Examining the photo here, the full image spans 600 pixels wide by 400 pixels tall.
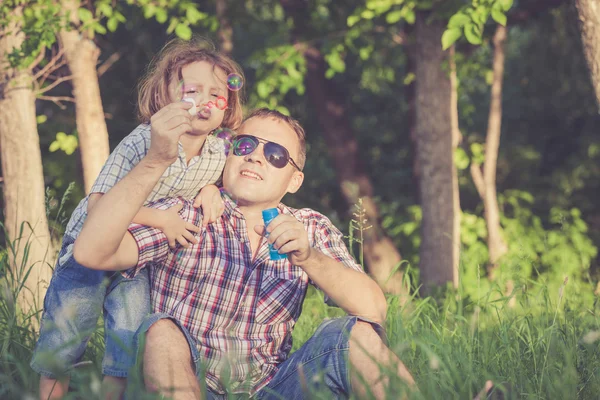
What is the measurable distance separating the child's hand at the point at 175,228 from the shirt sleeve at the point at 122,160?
0.27 meters

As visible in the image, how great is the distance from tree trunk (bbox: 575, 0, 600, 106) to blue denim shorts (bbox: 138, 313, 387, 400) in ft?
6.86

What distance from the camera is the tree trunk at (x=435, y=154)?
5.97m

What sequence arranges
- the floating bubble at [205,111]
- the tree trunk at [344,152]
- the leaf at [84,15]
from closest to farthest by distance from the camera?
the floating bubble at [205,111]
the leaf at [84,15]
the tree trunk at [344,152]

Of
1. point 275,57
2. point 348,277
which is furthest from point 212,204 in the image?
point 275,57

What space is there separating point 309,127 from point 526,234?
3.38 metres

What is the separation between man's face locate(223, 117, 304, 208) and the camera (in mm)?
2607

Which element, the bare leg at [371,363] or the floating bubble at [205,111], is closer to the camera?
the bare leg at [371,363]

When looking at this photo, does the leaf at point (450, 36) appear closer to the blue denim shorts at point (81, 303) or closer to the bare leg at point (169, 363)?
the blue denim shorts at point (81, 303)

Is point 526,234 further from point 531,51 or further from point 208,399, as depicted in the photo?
point 208,399

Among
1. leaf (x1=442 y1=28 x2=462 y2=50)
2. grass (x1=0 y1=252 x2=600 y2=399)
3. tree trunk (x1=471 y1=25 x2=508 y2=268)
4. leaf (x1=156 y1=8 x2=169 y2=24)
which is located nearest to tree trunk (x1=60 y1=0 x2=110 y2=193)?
leaf (x1=156 y1=8 x2=169 y2=24)

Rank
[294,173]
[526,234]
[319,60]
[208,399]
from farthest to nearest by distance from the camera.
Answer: [526,234]
[319,60]
[294,173]
[208,399]

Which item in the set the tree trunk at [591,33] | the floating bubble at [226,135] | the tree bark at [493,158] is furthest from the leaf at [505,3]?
the tree bark at [493,158]

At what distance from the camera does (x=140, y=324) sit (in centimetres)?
235

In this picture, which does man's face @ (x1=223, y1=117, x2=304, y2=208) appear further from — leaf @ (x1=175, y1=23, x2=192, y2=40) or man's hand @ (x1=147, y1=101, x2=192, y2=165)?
leaf @ (x1=175, y1=23, x2=192, y2=40)
